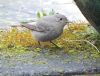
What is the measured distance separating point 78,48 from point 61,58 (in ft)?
1.10

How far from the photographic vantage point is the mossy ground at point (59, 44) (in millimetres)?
4578

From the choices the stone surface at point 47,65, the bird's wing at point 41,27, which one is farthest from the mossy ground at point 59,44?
the bird's wing at point 41,27

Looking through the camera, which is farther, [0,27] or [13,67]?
[0,27]

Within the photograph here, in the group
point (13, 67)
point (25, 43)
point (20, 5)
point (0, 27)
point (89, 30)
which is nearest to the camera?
point (13, 67)

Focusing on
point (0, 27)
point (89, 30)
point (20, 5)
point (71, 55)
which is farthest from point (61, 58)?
point (20, 5)

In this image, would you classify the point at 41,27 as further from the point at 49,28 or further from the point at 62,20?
the point at 62,20

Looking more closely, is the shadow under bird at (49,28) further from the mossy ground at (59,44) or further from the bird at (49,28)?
the mossy ground at (59,44)

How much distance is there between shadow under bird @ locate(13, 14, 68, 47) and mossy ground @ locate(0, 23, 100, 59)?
5.8 inches

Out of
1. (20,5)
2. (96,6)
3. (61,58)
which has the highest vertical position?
(96,6)

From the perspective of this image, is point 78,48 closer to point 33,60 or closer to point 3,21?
point 33,60

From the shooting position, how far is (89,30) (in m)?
5.18

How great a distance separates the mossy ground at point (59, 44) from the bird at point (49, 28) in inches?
5.8

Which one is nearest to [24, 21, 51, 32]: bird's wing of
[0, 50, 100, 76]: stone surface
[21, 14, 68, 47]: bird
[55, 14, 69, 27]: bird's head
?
[21, 14, 68, 47]: bird

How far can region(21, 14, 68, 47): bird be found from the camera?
4535 mm
